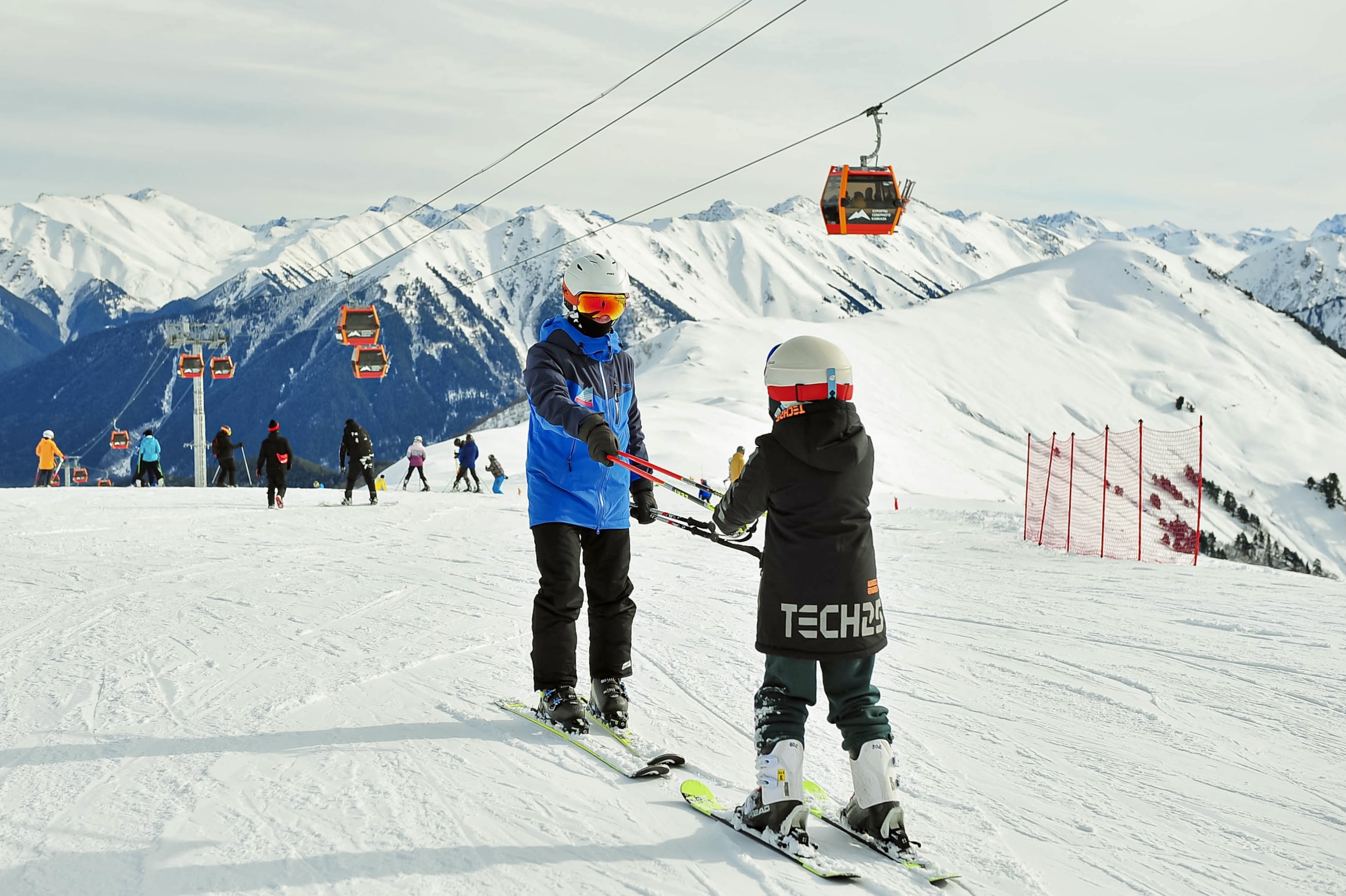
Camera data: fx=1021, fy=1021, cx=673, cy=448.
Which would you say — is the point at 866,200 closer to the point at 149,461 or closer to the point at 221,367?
the point at 149,461

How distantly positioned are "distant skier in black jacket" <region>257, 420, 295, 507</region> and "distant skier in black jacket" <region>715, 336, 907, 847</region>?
14.8 meters

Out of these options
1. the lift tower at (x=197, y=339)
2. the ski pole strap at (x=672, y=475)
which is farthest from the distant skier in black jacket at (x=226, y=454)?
the lift tower at (x=197, y=339)

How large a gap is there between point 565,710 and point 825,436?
1766 mm

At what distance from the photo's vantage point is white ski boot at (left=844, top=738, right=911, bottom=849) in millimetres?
3090

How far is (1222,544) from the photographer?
80.8 meters

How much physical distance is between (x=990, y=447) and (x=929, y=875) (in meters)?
89.6

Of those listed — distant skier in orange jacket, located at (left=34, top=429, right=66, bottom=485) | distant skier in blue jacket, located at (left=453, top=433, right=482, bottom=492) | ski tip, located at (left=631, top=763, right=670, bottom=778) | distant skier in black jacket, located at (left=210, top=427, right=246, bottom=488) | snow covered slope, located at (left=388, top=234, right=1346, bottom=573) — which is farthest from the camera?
snow covered slope, located at (left=388, top=234, right=1346, bottom=573)

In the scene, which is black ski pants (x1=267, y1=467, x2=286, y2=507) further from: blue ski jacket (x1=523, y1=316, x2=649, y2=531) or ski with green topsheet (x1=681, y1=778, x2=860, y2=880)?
ski with green topsheet (x1=681, y1=778, x2=860, y2=880)

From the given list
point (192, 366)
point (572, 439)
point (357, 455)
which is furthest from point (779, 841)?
point (192, 366)

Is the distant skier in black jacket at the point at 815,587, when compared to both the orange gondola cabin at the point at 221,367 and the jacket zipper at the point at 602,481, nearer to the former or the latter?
the jacket zipper at the point at 602,481

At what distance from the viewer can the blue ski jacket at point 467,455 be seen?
937 inches

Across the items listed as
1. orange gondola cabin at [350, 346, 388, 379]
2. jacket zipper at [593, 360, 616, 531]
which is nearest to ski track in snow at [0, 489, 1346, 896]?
jacket zipper at [593, 360, 616, 531]

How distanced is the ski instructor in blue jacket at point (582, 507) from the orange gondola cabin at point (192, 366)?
50.1 m

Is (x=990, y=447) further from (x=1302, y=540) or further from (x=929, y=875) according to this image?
(x=929, y=875)
